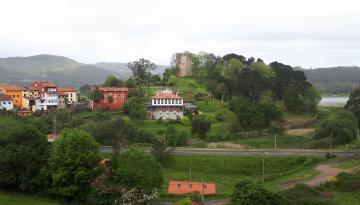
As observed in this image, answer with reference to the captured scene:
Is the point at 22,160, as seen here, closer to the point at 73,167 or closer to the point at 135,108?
the point at 73,167

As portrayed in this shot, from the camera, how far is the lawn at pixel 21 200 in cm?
2820

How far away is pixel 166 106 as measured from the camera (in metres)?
61.1

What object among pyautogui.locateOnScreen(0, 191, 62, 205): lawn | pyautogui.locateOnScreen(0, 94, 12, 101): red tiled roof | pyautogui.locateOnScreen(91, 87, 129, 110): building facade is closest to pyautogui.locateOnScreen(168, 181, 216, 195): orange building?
pyautogui.locateOnScreen(0, 191, 62, 205): lawn

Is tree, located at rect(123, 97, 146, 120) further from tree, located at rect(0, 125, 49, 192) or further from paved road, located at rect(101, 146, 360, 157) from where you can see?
tree, located at rect(0, 125, 49, 192)

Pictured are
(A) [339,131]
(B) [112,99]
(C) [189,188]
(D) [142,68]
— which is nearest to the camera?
(C) [189,188]

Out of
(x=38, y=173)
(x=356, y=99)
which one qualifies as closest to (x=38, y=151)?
(x=38, y=173)

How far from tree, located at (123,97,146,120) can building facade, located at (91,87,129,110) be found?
367 cm

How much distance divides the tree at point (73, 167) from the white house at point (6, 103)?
110 ft

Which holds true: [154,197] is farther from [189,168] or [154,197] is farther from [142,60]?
[142,60]

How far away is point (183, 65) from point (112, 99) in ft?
87.6

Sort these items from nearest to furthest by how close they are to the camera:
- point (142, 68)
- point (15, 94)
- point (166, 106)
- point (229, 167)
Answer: point (229, 167), point (166, 106), point (15, 94), point (142, 68)

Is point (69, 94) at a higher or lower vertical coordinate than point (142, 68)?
lower

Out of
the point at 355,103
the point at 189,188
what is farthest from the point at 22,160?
the point at 355,103

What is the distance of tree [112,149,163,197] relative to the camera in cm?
2956
